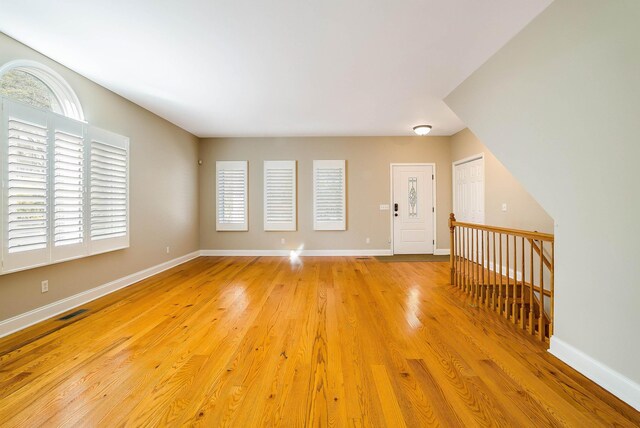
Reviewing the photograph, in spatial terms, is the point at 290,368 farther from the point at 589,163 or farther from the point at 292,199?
the point at 292,199

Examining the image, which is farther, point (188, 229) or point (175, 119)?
point (188, 229)

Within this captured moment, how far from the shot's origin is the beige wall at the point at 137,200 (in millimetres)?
2635

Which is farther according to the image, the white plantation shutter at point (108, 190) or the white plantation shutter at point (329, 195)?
the white plantation shutter at point (329, 195)

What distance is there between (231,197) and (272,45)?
4.15 m

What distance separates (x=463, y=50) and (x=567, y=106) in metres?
1.22

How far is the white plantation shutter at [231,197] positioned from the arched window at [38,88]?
3087mm

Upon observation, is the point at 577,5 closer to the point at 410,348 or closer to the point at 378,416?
the point at 410,348

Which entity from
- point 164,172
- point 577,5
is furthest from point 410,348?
point 164,172

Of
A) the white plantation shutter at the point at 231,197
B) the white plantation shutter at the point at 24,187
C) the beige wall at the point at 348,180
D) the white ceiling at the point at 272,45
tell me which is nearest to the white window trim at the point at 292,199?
the beige wall at the point at 348,180

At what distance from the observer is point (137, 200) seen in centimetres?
418

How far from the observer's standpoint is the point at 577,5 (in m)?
1.86

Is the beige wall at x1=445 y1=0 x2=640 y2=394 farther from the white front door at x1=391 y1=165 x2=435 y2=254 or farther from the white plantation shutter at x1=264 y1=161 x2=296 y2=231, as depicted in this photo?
the white plantation shutter at x1=264 y1=161 x2=296 y2=231

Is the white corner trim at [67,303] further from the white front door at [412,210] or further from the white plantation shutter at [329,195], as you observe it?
the white front door at [412,210]

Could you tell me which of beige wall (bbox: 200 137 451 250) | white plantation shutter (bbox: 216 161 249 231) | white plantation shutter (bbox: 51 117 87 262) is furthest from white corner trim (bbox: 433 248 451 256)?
white plantation shutter (bbox: 51 117 87 262)
